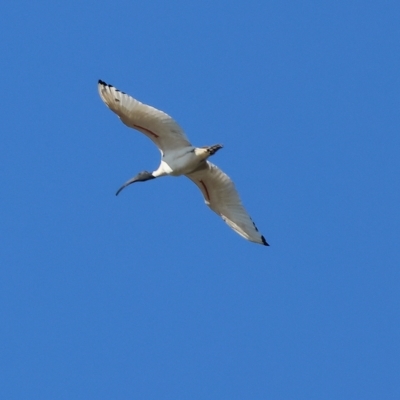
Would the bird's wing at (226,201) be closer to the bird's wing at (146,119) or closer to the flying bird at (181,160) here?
the flying bird at (181,160)

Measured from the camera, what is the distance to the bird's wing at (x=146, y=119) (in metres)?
24.8

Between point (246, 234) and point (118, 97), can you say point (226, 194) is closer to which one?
point (246, 234)

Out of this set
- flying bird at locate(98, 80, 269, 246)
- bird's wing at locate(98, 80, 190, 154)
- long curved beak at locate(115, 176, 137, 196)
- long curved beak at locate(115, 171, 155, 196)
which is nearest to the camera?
bird's wing at locate(98, 80, 190, 154)

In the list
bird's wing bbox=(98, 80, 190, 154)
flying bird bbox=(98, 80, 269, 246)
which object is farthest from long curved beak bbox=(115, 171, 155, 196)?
bird's wing bbox=(98, 80, 190, 154)

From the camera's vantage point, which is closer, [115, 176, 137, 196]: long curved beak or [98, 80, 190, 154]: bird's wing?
[98, 80, 190, 154]: bird's wing

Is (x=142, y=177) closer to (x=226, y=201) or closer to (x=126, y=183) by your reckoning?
(x=126, y=183)

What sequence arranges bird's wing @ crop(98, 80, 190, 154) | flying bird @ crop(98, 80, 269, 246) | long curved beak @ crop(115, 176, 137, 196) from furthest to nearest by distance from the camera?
long curved beak @ crop(115, 176, 137, 196), flying bird @ crop(98, 80, 269, 246), bird's wing @ crop(98, 80, 190, 154)

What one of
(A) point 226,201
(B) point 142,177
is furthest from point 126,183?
(A) point 226,201

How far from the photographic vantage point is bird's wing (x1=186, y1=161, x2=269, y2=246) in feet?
88.9

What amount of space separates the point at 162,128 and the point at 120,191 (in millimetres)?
2675

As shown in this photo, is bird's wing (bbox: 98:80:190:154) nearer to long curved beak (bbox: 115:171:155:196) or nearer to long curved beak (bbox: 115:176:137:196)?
long curved beak (bbox: 115:171:155:196)

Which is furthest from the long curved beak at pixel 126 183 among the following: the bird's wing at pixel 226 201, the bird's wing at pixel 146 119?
the bird's wing at pixel 146 119

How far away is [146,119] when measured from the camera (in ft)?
82.8

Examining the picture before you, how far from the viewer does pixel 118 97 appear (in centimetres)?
2478
